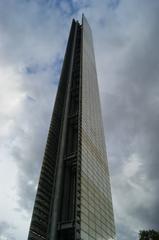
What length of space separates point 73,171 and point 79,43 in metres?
31.0

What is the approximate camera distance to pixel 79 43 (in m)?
53.1

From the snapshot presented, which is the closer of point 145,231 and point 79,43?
point 145,231

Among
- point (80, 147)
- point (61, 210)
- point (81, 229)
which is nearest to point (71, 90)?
point (80, 147)

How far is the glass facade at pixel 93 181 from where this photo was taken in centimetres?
2572

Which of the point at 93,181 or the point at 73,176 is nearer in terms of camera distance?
the point at 93,181

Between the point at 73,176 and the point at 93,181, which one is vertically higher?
the point at 73,176

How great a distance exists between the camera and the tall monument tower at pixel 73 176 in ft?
81.2

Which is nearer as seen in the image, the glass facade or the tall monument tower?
the tall monument tower

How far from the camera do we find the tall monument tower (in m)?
24.8

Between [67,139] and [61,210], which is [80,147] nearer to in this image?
[67,139]

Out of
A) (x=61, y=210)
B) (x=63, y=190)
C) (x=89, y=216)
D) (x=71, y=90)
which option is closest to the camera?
(x=89, y=216)

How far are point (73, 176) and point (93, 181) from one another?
3136 mm

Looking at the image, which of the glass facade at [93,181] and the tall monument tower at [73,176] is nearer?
the tall monument tower at [73,176]

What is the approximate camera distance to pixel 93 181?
30984 millimetres
